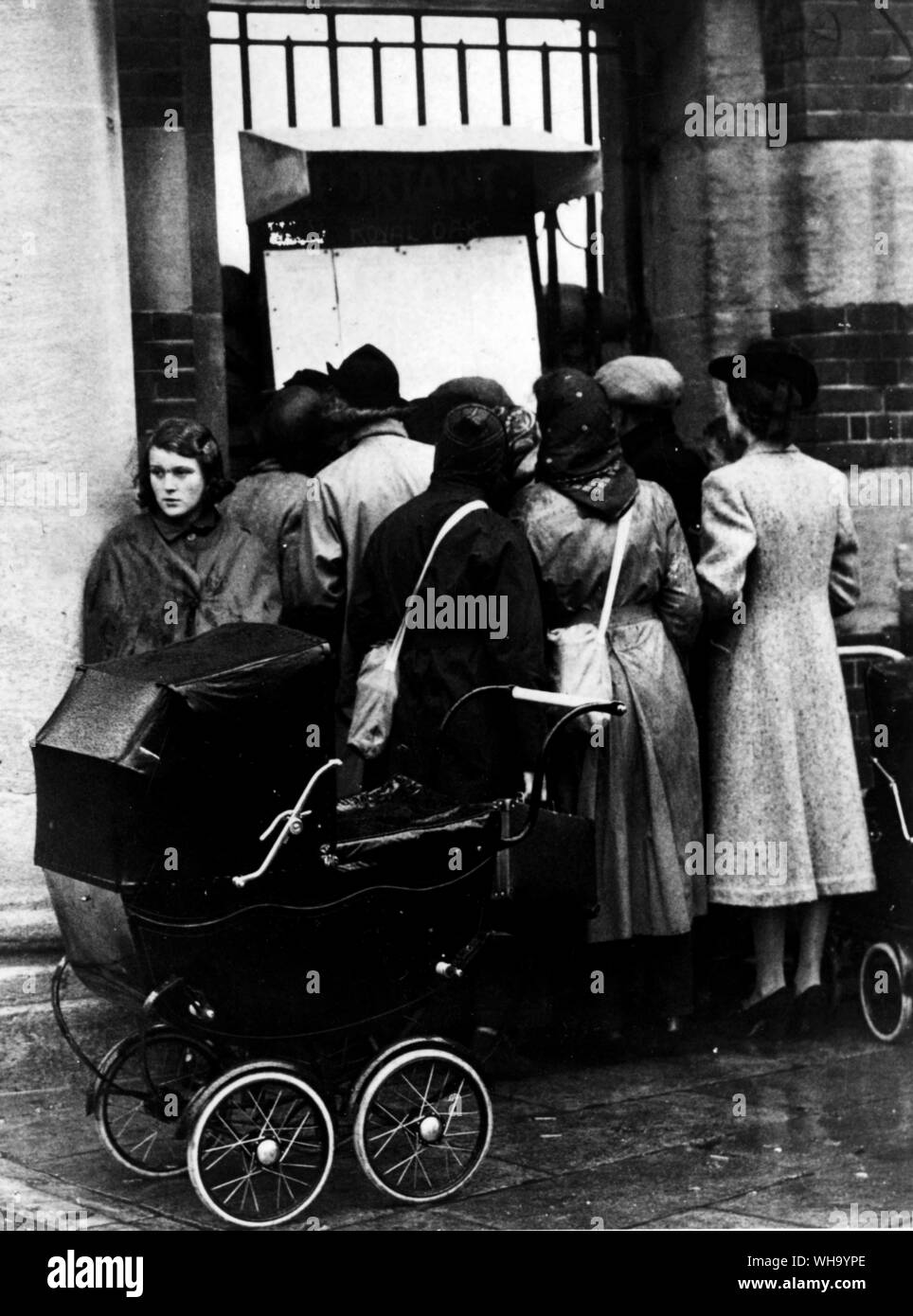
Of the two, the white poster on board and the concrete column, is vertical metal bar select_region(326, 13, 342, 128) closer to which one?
the white poster on board

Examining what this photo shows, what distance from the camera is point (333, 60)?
806 centimetres

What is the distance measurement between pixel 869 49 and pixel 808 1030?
3.54 metres

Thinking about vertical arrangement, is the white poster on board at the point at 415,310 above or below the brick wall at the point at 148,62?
below

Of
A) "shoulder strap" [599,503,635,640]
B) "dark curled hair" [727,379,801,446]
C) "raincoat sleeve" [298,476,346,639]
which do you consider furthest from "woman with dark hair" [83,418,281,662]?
"dark curled hair" [727,379,801,446]

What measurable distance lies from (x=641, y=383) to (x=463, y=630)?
4.09 feet

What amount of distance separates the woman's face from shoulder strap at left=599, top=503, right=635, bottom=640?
1.25 metres

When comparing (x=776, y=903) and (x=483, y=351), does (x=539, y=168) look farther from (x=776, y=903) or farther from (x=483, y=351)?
(x=776, y=903)

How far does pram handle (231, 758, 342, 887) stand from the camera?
17.5 feet

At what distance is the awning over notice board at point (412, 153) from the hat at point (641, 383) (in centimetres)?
116

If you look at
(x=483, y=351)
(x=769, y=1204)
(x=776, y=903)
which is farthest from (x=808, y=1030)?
(x=483, y=351)

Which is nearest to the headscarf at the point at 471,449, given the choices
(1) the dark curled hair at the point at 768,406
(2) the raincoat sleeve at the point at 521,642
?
(2) the raincoat sleeve at the point at 521,642

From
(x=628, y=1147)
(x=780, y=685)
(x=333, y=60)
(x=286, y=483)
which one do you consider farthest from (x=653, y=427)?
(x=628, y=1147)

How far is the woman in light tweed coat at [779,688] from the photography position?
714cm

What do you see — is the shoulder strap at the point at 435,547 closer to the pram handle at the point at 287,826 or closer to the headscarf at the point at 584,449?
the headscarf at the point at 584,449
